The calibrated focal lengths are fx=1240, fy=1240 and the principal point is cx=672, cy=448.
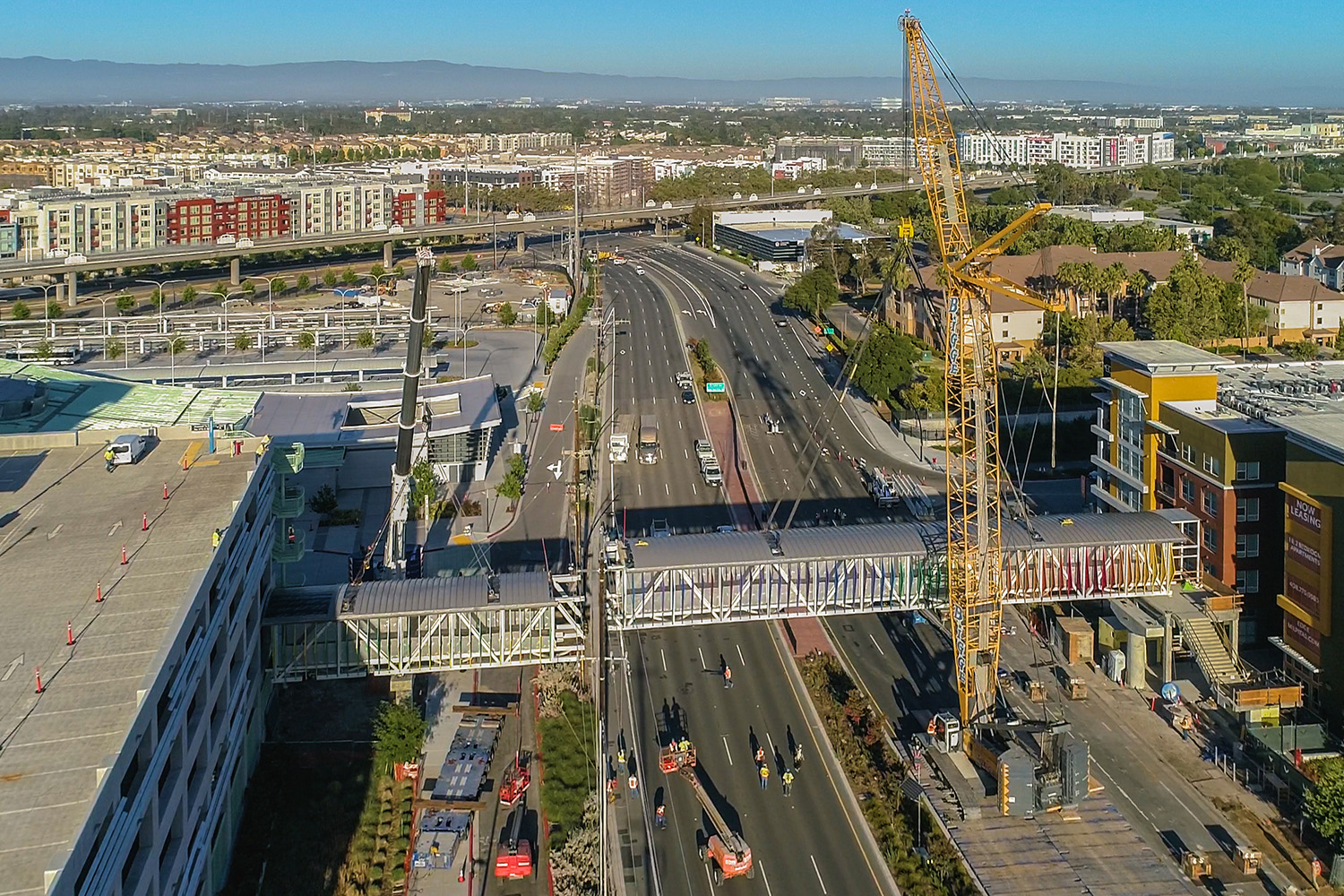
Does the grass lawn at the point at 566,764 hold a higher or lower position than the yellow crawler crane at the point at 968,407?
lower

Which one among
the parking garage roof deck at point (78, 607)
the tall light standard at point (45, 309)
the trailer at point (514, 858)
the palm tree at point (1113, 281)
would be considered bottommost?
the trailer at point (514, 858)

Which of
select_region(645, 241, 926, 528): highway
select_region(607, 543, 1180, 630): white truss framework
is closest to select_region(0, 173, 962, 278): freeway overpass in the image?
select_region(645, 241, 926, 528): highway

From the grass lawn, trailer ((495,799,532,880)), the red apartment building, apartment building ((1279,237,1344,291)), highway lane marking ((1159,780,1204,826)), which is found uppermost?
the red apartment building

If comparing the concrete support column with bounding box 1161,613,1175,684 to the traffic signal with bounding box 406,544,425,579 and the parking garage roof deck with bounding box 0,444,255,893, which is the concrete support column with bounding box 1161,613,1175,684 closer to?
the traffic signal with bounding box 406,544,425,579

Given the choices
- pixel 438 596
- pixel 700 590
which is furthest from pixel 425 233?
pixel 438 596

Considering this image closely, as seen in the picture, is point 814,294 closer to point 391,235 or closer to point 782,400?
point 782,400

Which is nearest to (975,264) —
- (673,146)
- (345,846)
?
(345,846)

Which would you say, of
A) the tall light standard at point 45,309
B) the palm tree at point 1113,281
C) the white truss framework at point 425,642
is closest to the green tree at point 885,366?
the palm tree at point 1113,281

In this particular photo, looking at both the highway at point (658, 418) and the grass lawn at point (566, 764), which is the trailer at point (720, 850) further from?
the highway at point (658, 418)
